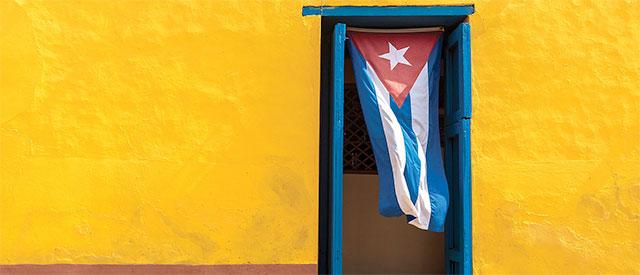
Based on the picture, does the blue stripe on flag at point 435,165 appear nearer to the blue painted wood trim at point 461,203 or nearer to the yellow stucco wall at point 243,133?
the blue painted wood trim at point 461,203

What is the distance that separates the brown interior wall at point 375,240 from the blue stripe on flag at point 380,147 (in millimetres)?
1263

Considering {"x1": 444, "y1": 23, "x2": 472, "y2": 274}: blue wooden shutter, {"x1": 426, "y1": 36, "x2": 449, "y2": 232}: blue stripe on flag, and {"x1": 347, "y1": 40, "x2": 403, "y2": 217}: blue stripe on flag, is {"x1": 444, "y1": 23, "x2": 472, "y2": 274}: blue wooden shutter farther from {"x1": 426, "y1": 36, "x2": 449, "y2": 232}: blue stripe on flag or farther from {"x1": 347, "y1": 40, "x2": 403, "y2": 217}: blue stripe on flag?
{"x1": 347, "y1": 40, "x2": 403, "y2": 217}: blue stripe on flag

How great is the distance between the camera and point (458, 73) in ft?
18.0

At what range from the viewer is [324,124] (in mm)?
6121

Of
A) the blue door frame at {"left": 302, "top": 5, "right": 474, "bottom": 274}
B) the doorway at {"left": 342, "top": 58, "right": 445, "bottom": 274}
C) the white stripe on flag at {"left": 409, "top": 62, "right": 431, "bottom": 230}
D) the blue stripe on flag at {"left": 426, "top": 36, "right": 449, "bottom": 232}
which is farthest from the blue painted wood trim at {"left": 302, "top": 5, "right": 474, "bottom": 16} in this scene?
the doorway at {"left": 342, "top": 58, "right": 445, "bottom": 274}

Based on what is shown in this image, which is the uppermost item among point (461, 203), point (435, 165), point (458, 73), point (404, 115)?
point (458, 73)

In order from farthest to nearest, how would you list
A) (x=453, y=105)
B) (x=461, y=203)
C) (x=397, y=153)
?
(x=453, y=105), (x=461, y=203), (x=397, y=153)

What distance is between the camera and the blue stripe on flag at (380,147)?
17.5 feet

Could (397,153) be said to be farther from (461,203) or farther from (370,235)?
(370,235)

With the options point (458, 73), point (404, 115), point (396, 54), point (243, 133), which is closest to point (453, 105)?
point (458, 73)

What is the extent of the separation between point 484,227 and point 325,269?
1532mm

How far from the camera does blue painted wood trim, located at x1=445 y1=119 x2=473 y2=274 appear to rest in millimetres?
5340

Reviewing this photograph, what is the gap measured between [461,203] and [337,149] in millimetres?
1095

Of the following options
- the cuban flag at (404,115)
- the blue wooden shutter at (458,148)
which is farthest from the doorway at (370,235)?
the cuban flag at (404,115)
